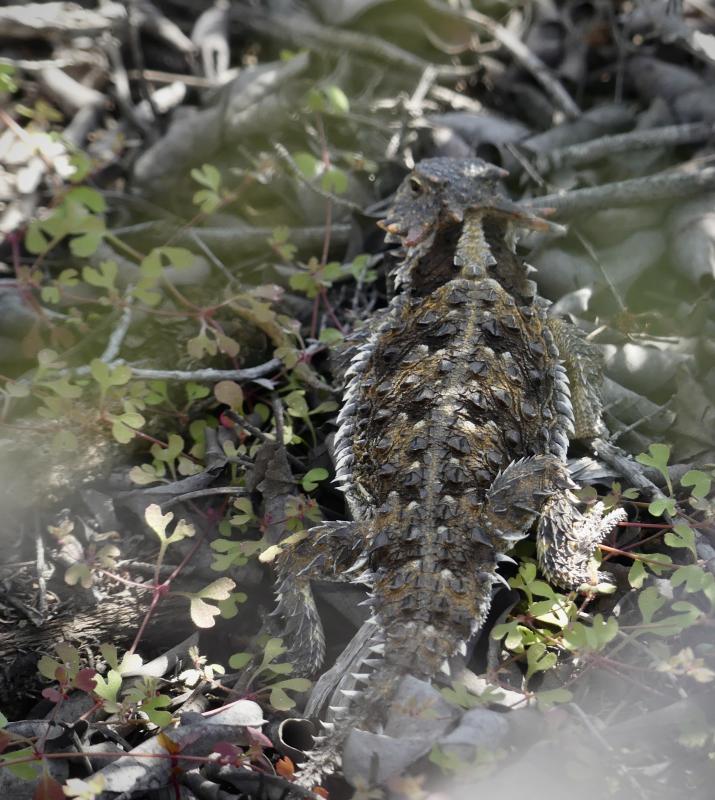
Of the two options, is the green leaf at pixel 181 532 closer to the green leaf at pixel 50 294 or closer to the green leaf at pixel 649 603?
the green leaf at pixel 50 294

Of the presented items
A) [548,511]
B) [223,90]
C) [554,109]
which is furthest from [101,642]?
[554,109]

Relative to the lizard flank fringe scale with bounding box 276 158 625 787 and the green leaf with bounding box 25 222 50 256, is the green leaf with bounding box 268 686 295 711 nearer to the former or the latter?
the lizard flank fringe scale with bounding box 276 158 625 787

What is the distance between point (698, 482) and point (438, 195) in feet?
5.36

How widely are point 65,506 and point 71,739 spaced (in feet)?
3.31

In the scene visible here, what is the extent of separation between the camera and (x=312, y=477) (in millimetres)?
3182

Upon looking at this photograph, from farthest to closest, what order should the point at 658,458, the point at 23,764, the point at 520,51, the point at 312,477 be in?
the point at 520,51, the point at 312,477, the point at 658,458, the point at 23,764

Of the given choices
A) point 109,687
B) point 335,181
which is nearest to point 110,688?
point 109,687

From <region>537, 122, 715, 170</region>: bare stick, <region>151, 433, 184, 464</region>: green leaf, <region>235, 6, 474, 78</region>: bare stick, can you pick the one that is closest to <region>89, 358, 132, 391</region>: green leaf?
<region>151, 433, 184, 464</region>: green leaf

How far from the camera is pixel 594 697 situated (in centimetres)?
260

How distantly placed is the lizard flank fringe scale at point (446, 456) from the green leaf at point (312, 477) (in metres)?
0.16

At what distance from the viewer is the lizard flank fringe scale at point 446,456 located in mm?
2486

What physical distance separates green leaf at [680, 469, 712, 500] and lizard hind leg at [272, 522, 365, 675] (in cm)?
116

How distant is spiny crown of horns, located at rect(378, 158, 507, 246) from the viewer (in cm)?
360

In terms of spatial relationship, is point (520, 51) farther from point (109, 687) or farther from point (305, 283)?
point (109, 687)
